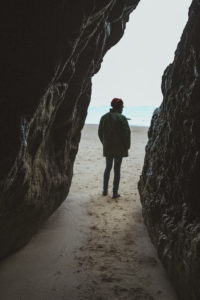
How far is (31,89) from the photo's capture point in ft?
8.83

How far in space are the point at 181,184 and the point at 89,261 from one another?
1563mm

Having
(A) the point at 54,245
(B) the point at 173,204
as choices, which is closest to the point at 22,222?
(A) the point at 54,245

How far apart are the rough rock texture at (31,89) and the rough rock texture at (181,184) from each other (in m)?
1.41

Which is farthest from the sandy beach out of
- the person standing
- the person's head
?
the person's head

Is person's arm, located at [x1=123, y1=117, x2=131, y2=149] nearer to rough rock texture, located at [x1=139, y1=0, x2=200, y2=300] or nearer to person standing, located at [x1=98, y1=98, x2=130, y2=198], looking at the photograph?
person standing, located at [x1=98, y1=98, x2=130, y2=198]

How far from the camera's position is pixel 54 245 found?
12.4 ft

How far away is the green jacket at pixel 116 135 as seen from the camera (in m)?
5.93

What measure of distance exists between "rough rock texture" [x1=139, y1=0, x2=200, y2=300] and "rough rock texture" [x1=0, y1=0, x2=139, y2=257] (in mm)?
1414

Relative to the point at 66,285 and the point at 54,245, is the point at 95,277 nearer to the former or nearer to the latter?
the point at 66,285

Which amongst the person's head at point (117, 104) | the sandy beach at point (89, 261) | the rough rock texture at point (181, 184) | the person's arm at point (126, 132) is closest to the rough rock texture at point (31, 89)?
the sandy beach at point (89, 261)

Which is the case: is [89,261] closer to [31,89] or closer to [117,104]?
[31,89]

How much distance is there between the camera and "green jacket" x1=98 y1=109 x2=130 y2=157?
233 inches

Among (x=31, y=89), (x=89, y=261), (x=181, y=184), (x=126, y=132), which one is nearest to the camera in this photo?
(x=31, y=89)

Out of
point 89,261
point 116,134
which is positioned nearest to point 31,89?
point 89,261
